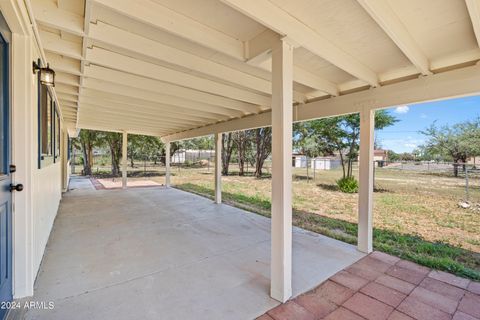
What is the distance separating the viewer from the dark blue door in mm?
1645

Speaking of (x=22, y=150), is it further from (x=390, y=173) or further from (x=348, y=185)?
(x=390, y=173)

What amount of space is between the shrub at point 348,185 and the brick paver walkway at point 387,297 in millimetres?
5581

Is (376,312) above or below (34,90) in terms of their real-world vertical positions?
below

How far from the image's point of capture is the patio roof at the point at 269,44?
66.7 inches

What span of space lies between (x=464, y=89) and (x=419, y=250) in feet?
7.19

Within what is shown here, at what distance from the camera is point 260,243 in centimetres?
348

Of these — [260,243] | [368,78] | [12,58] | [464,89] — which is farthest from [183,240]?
[464,89]

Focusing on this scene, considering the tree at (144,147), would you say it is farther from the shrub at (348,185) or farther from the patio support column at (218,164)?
the shrub at (348,185)

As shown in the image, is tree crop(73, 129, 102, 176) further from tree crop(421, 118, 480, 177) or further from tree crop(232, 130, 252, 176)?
tree crop(421, 118, 480, 177)

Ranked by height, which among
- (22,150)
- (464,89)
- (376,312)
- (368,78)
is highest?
(368,78)

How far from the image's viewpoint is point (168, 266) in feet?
8.84

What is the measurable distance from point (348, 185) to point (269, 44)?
7.34 metres

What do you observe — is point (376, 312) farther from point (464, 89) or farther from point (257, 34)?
point (257, 34)

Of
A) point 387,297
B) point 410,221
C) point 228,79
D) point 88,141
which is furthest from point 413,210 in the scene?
point 88,141
